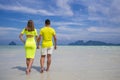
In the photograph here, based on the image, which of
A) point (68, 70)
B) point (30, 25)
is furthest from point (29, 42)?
point (68, 70)

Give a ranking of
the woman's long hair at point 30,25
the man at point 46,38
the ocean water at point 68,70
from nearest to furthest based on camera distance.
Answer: the ocean water at point 68,70 < the woman's long hair at point 30,25 < the man at point 46,38

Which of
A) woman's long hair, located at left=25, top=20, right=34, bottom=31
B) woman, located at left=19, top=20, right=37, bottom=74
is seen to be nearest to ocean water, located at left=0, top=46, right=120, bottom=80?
woman, located at left=19, top=20, right=37, bottom=74

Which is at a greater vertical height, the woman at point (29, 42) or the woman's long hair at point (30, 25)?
the woman's long hair at point (30, 25)

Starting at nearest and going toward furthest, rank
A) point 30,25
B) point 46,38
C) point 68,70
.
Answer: point 30,25 → point 46,38 → point 68,70

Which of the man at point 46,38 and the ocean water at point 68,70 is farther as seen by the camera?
the man at point 46,38

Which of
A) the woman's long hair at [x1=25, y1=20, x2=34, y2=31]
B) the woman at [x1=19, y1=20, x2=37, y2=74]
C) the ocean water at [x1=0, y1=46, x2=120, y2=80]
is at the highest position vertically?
the woman's long hair at [x1=25, y1=20, x2=34, y2=31]

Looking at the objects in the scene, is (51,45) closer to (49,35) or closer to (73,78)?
(49,35)

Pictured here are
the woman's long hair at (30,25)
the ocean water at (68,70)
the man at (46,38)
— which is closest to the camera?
the ocean water at (68,70)

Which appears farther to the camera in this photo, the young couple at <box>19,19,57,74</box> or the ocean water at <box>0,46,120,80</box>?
the young couple at <box>19,19,57,74</box>

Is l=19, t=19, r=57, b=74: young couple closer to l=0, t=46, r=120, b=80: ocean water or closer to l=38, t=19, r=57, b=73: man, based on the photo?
l=38, t=19, r=57, b=73: man

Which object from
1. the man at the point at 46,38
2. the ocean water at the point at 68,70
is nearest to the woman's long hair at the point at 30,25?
the man at the point at 46,38

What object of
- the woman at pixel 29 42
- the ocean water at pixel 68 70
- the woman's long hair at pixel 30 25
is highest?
the woman's long hair at pixel 30 25

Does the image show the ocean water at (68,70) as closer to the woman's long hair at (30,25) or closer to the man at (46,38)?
the man at (46,38)

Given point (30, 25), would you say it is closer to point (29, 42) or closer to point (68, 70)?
point (29, 42)
